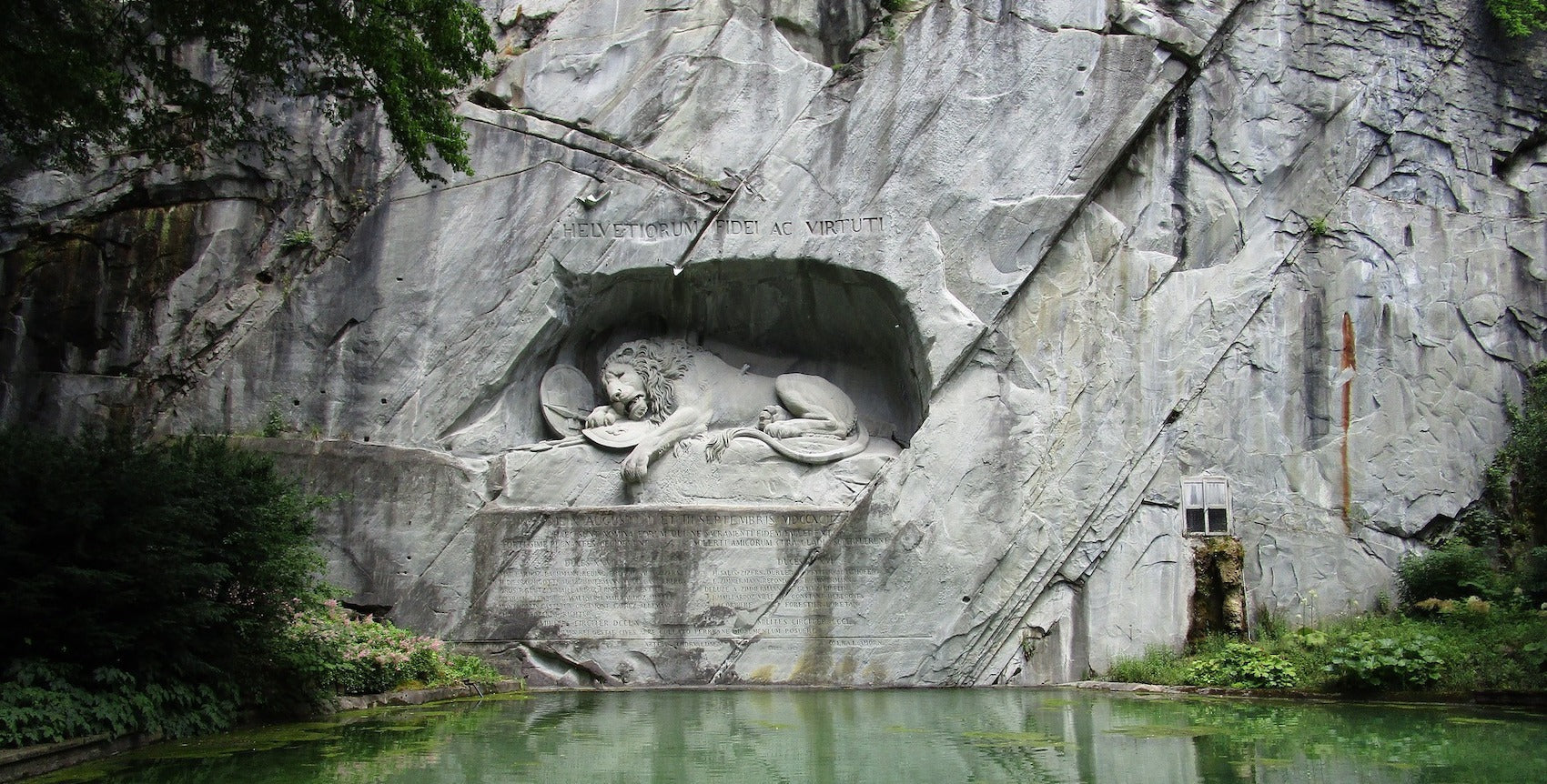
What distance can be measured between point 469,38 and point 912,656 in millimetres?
6523

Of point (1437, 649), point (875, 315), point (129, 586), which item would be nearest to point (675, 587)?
point (875, 315)

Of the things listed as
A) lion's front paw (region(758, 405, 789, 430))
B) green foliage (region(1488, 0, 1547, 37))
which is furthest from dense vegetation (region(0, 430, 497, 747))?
green foliage (region(1488, 0, 1547, 37))

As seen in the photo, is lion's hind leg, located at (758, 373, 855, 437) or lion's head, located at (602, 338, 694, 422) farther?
lion's head, located at (602, 338, 694, 422)

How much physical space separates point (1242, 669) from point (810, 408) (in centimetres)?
469

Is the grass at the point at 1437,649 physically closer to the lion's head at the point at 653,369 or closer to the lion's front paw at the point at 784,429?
the lion's front paw at the point at 784,429

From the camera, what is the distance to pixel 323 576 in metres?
11.8

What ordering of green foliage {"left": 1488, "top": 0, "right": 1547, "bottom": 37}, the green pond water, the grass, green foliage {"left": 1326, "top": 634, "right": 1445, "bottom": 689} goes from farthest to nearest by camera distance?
1. green foliage {"left": 1488, "top": 0, "right": 1547, "bottom": 37}
2. green foliage {"left": 1326, "top": 634, "right": 1445, "bottom": 689}
3. the grass
4. the green pond water

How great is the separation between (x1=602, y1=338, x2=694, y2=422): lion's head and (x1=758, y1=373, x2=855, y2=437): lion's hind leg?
989mm

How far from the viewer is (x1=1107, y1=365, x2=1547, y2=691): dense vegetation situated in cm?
957

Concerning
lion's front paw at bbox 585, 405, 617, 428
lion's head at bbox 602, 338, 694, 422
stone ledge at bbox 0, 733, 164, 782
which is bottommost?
stone ledge at bbox 0, 733, 164, 782

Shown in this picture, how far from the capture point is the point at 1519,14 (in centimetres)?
1345

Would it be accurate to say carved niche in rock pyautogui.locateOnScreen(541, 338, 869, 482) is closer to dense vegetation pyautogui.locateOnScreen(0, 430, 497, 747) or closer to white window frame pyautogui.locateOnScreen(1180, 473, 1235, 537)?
white window frame pyautogui.locateOnScreen(1180, 473, 1235, 537)

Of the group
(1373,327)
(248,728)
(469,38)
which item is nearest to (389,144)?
(469,38)

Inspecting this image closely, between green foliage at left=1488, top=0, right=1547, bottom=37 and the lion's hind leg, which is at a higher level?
green foliage at left=1488, top=0, right=1547, bottom=37
